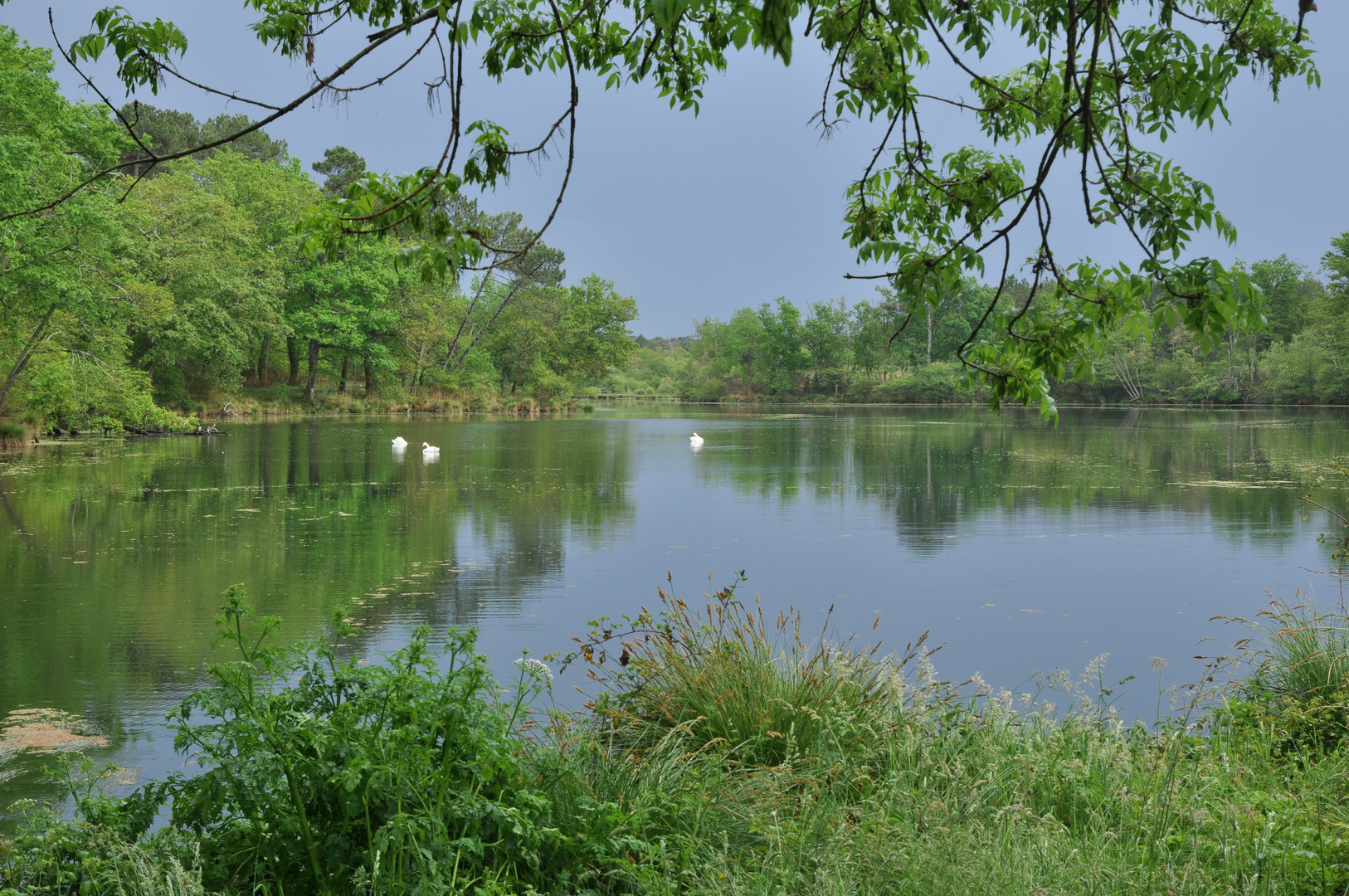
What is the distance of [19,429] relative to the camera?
2375 centimetres

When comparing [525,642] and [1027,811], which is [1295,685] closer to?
[1027,811]

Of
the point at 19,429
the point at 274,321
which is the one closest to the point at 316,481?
the point at 19,429

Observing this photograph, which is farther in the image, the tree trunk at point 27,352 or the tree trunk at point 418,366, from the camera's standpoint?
the tree trunk at point 418,366

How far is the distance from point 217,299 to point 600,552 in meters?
29.0

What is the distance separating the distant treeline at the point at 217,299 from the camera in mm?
20625

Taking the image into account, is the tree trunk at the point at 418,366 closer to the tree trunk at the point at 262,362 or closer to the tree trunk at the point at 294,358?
the tree trunk at the point at 294,358

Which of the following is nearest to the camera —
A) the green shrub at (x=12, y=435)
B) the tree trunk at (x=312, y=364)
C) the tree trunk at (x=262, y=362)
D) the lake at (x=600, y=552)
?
the lake at (x=600, y=552)

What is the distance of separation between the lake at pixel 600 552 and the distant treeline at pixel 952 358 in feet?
75.4

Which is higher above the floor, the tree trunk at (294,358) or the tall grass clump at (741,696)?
the tree trunk at (294,358)

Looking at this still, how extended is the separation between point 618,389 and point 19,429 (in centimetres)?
8117

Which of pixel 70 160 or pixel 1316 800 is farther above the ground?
A: pixel 70 160

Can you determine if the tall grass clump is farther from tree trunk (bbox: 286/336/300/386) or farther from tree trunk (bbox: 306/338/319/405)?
tree trunk (bbox: 286/336/300/386)

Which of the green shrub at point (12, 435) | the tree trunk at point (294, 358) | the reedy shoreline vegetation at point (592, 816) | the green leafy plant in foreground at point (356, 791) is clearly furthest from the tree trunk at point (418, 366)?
the green leafy plant in foreground at point (356, 791)

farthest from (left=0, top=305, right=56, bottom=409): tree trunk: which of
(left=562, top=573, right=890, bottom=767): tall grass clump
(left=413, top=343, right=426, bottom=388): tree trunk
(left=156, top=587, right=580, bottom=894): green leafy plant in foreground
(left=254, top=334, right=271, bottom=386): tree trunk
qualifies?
(left=413, top=343, right=426, bottom=388): tree trunk
